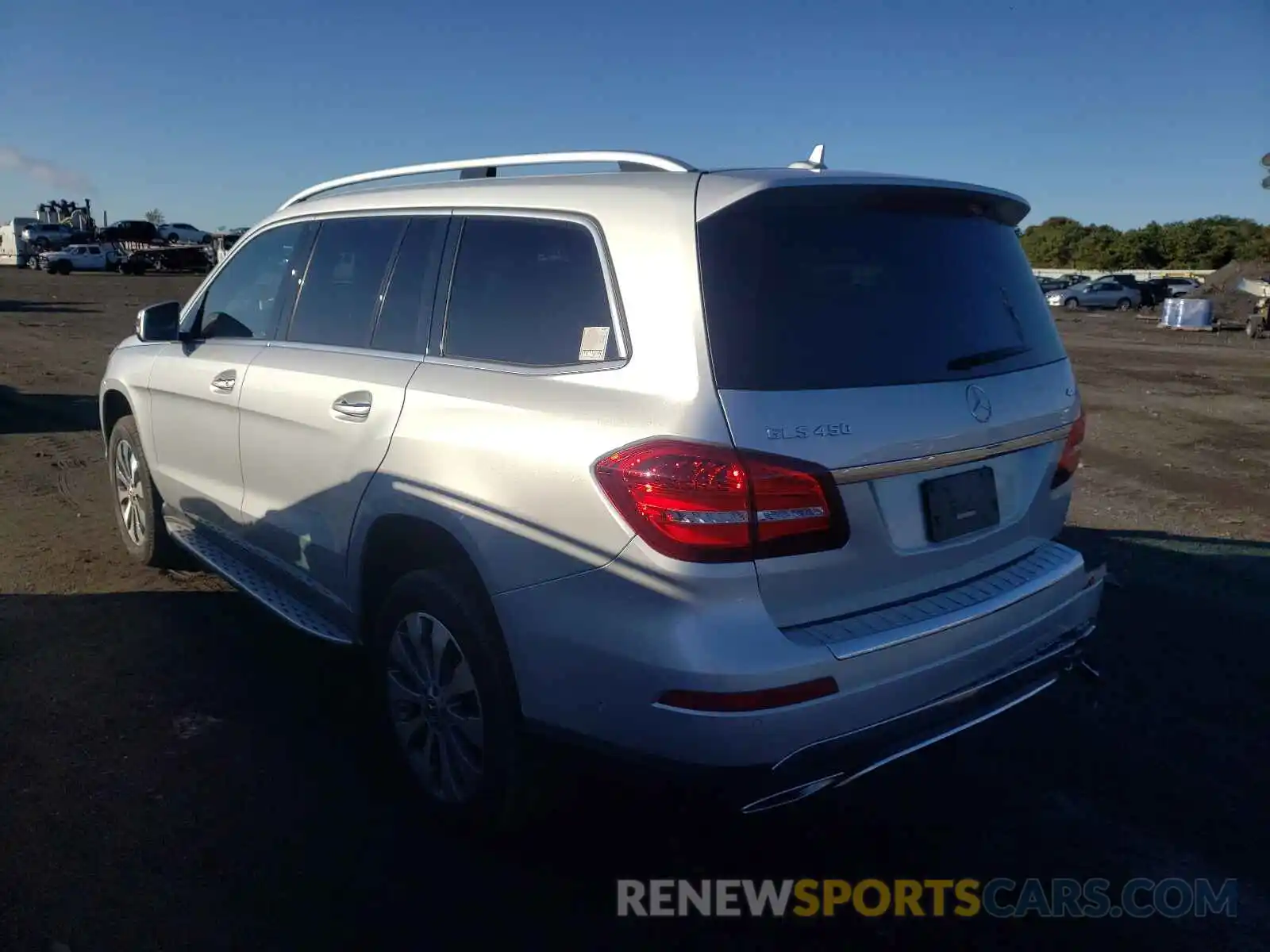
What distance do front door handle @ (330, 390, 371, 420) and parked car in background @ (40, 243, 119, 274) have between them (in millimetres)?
51990

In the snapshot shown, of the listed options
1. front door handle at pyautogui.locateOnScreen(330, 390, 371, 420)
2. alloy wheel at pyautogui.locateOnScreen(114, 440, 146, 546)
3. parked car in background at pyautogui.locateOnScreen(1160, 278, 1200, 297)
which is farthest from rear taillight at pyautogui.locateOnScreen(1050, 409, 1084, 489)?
parked car in background at pyautogui.locateOnScreen(1160, 278, 1200, 297)

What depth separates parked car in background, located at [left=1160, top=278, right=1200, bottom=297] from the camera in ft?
149

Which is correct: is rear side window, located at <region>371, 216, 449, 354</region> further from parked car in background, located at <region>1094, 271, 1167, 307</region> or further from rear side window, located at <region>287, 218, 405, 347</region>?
parked car in background, located at <region>1094, 271, 1167, 307</region>

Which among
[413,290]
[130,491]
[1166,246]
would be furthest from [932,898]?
[1166,246]

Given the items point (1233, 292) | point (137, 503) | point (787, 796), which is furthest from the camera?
point (1233, 292)

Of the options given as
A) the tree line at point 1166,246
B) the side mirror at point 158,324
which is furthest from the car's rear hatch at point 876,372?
the tree line at point 1166,246

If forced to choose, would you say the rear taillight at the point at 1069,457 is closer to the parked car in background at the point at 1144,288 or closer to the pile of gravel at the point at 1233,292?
the pile of gravel at the point at 1233,292

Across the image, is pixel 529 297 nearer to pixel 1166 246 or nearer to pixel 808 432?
pixel 808 432

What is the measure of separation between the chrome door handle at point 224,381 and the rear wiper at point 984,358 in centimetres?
300

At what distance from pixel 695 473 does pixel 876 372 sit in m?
0.63

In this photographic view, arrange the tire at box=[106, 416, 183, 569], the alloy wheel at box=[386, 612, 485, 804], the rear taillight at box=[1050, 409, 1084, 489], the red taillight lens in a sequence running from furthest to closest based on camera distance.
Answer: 1. the tire at box=[106, 416, 183, 569]
2. the rear taillight at box=[1050, 409, 1084, 489]
3. the alloy wheel at box=[386, 612, 485, 804]
4. the red taillight lens

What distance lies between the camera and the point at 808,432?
2506 mm

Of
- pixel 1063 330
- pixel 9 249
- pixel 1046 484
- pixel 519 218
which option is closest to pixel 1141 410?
pixel 1046 484

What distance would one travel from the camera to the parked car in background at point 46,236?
5219 cm
